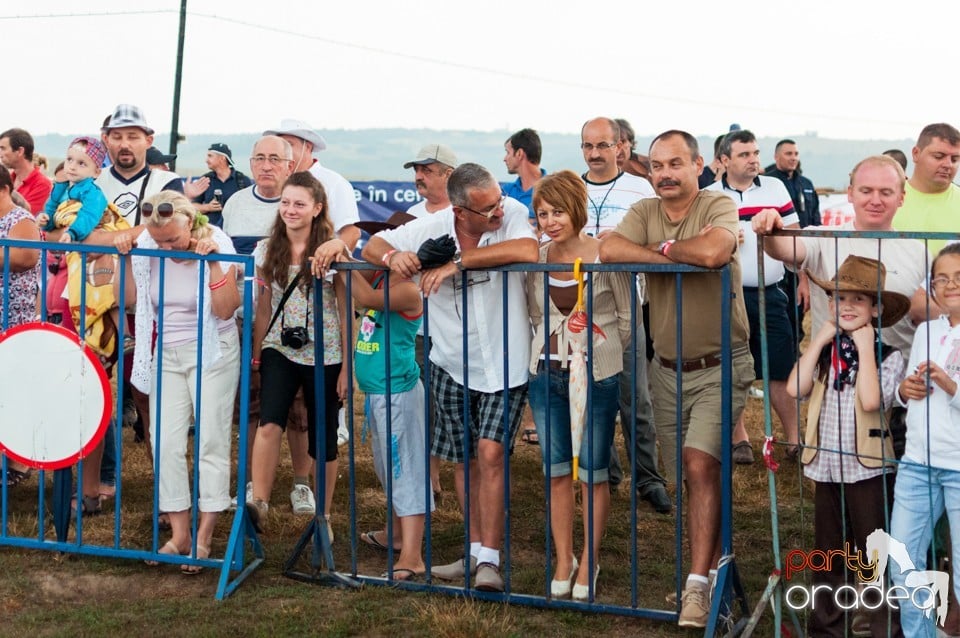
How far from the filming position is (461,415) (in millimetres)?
5461

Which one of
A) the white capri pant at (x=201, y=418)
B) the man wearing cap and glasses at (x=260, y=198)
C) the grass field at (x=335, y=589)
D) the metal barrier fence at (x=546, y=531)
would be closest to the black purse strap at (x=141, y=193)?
the man wearing cap and glasses at (x=260, y=198)

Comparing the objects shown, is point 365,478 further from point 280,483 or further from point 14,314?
point 14,314

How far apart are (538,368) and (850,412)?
1305mm

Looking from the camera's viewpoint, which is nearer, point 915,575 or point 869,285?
point 915,575

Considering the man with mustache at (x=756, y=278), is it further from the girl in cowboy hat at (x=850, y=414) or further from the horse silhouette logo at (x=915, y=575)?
the horse silhouette logo at (x=915, y=575)

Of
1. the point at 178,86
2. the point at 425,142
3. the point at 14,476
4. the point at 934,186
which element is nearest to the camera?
the point at 934,186

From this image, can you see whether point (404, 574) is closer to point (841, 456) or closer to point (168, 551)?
point (168, 551)

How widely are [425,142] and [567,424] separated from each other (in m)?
158

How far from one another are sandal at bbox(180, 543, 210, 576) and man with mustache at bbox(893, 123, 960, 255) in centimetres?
362

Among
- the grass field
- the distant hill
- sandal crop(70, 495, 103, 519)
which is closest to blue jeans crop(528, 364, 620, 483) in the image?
the grass field

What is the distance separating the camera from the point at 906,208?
567 centimetres

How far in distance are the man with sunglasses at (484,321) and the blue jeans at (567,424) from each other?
143 mm


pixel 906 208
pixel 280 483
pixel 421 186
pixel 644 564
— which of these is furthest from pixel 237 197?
pixel 906 208

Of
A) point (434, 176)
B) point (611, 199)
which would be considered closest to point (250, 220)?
point (434, 176)
